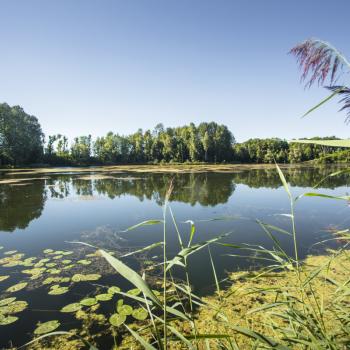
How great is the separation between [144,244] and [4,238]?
4577 mm

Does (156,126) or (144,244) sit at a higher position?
(156,126)

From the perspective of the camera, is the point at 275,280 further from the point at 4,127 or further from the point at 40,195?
the point at 4,127

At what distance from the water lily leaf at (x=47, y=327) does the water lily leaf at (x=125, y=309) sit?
36.3 inches

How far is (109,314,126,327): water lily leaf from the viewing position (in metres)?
3.93

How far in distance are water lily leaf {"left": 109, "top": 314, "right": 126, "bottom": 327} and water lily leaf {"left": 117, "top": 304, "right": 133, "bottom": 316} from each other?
91 mm

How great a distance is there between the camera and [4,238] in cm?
815

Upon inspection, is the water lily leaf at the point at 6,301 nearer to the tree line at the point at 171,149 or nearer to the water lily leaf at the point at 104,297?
the water lily leaf at the point at 104,297

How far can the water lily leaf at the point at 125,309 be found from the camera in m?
4.18

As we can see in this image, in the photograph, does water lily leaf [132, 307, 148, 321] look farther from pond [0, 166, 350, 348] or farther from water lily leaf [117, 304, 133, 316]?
pond [0, 166, 350, 348]

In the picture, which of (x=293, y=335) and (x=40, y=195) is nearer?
(x=293, y=335)

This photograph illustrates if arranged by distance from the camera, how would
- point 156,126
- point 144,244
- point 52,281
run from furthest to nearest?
point 156,126, point 144,244, point 52,281

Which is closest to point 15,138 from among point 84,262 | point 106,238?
point 106,238

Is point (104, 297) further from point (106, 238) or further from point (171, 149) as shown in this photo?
point (171, 149)

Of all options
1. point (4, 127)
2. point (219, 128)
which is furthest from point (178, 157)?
point (4, 127)
